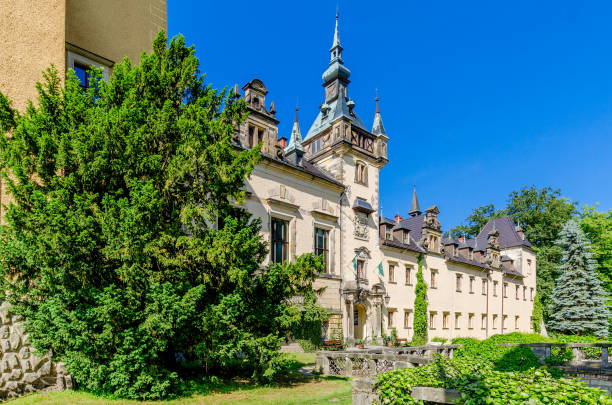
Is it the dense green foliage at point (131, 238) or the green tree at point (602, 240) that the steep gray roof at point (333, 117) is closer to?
the dense green foliage at point (131, 238)

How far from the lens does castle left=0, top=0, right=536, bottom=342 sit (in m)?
11.0

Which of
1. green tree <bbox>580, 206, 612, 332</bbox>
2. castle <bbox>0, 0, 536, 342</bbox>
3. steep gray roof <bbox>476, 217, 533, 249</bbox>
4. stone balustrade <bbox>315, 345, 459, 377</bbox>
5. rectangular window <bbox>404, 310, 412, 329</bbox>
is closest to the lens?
castle <bbox>0, 0, 536, 342</bbox>

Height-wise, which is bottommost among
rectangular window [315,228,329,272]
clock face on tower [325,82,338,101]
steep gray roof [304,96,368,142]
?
rectangular window [315,228,329,272]

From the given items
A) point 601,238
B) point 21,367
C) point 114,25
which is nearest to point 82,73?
point 114,25

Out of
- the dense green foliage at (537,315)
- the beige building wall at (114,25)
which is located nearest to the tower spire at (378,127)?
the beige building wall at (114,25)

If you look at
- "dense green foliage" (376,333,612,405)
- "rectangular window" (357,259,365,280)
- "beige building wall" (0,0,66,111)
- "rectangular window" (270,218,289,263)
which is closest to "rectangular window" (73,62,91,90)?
"beige building wall" (0,0,66,111)

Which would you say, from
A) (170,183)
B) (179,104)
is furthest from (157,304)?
(179,104)

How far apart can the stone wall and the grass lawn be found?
342 millimetres

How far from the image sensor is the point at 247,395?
998cm

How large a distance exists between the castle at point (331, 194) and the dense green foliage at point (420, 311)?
14.8 inches

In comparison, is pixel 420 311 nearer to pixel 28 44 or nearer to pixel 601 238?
pixel 601 238

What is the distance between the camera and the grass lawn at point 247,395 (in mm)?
8820

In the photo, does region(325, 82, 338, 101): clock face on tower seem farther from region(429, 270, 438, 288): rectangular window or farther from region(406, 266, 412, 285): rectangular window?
region(429, 270, 438, 288): rectangular window

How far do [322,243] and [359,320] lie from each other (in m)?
7.09
